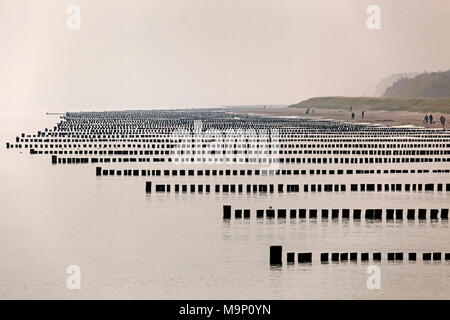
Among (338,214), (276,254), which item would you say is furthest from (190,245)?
(338,214)

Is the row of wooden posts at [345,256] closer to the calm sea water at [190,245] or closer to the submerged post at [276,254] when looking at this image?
the submerged post at [276,254]

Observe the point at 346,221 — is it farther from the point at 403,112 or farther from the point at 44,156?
the point at 403,112

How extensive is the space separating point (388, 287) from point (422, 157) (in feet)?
159

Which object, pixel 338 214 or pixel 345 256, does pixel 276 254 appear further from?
pixel 338 214

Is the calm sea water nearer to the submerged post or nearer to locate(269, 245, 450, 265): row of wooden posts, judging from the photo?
locate(269, 245, 450, 265): row of wooden posts

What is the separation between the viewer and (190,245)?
44781mm

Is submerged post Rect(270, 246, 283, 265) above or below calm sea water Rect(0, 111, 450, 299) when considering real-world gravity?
above

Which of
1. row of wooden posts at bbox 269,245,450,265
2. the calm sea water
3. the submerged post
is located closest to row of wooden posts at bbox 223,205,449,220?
the calm sea water

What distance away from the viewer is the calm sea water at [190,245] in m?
37.2

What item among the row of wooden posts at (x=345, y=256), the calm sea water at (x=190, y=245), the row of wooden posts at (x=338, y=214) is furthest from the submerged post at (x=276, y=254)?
the row of wooden posts at (x=338, y=214)

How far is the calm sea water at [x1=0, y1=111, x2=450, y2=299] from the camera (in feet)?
122

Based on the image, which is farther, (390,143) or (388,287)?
(390,143)

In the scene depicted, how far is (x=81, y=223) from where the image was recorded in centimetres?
5091
